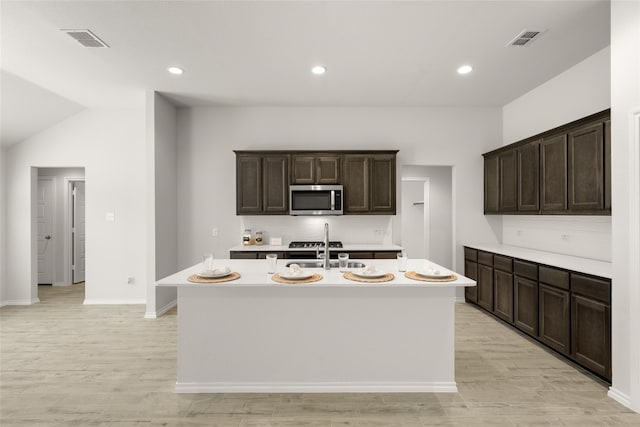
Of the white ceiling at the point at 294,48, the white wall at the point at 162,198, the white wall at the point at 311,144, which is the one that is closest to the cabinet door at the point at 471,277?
the white wall at the point at 311,144

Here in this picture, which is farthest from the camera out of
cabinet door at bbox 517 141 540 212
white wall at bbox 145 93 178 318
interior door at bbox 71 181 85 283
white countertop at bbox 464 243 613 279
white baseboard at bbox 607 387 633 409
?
interior door at bbox 71 181 85 283

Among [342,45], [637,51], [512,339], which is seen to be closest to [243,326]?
[342,45]

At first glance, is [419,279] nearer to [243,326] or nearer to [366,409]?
[366,409]

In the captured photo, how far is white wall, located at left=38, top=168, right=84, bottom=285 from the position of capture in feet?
20.3

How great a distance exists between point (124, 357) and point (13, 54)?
3.29 meters

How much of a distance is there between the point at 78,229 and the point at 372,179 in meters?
5.71

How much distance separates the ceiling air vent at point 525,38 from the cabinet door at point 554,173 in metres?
1.01

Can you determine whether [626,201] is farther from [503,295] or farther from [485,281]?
[485,281]

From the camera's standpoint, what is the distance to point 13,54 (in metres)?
3.39

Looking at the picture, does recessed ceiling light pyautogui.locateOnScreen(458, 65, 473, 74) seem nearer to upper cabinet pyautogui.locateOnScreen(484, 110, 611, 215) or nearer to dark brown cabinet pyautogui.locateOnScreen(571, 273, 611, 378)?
upper cabinet pyautogui.locateOnScreen(484, 110, 611, 215)

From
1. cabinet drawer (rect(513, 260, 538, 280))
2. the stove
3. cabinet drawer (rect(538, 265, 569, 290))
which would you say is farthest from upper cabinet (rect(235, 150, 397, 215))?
cabinet drawer (rect(538, 265, 569, 290))

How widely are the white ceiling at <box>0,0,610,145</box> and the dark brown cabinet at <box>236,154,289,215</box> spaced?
0.89 m

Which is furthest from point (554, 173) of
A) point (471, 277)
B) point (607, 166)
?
point (471, 277)

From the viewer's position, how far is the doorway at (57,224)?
20.2ft
